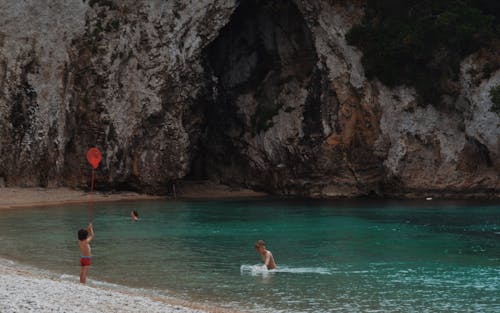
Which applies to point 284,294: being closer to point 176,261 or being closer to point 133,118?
point 176,261

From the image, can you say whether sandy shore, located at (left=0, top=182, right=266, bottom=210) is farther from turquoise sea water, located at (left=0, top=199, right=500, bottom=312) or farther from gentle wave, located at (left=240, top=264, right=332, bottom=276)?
gentle wave, located at (left=240, top=264, right=332, bottom=276)

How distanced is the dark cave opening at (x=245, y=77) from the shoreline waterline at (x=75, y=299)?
37.2 metres

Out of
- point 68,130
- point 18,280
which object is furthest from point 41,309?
point 68,130

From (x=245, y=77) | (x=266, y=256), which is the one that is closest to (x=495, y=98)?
(x=245, y=77)

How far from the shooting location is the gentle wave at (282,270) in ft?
72.3

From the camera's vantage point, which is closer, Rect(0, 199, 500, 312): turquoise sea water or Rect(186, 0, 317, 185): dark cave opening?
Rect(0, 199, 500, 312): turquoise sea water

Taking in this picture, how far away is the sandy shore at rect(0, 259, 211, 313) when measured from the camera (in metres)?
13.9

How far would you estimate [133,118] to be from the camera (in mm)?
52344

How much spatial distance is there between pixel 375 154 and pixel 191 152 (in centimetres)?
1300

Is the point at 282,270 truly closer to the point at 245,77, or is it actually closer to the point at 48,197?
the point at 48,197

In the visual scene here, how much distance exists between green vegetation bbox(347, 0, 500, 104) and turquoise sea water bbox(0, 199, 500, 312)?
31.9 ft

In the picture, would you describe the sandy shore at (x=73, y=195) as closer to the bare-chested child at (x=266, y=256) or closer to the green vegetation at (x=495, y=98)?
the green vegetation at (x=495, y=98)

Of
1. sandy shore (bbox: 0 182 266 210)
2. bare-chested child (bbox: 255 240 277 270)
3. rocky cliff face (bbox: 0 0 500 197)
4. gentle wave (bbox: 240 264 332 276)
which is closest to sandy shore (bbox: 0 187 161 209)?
sandy shore (bbox: 0 182 266 210)

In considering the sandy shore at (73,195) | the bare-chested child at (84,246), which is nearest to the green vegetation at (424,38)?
the sandy shore at (73,195)
